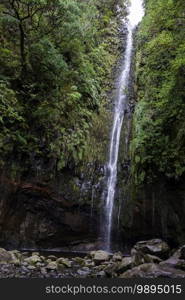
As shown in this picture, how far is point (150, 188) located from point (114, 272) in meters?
4.42

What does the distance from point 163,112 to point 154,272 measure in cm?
651

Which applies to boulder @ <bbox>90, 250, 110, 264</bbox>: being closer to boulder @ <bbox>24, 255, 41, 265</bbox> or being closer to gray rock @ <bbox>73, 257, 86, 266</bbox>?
gray rock @ <bbox>73, 257, 86, 266</bbox>

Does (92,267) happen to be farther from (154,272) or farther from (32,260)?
(154,272)

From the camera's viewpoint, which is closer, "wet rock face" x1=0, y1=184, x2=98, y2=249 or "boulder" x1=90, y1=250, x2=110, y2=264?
"boulder" x1=90, y1=250, x2=110, y2=264

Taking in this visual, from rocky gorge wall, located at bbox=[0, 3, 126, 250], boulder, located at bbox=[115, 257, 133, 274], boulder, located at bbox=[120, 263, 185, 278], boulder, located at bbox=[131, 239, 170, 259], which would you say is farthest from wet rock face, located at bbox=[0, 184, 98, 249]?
boulder, located at bbox=[120, 263, 185, 278]

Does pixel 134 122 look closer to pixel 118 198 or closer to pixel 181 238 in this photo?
pixel 118 198

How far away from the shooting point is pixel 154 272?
239 inches

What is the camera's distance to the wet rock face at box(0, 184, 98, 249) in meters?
9.88

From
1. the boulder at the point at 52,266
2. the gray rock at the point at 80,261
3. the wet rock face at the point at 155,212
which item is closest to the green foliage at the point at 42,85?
the wet rock face at the point at 155,212

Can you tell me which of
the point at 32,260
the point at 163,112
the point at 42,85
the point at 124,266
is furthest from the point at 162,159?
the point at 32,260

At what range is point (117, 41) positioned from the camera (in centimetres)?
1797

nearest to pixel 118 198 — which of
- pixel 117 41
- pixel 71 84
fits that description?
pixel 71 84

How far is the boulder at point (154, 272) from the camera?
5895mm

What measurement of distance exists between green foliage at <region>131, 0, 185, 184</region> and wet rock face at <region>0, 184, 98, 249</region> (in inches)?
98.7
